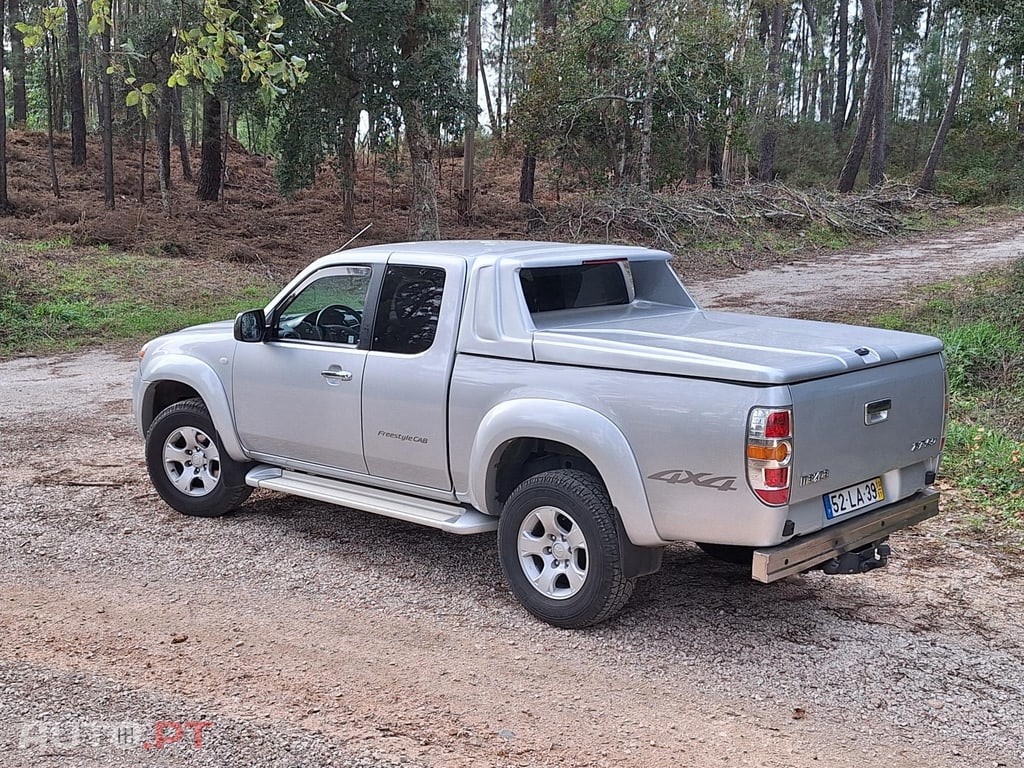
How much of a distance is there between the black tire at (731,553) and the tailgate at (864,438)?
870 mm

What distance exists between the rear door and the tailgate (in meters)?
1.87

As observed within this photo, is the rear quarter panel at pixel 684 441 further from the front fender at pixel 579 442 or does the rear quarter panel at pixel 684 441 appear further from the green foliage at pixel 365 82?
the green foliage at pixel 365 82

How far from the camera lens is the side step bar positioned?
528 centimetres

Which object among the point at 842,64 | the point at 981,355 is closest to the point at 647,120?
the point at 981,355

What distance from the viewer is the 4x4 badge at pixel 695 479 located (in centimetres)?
424

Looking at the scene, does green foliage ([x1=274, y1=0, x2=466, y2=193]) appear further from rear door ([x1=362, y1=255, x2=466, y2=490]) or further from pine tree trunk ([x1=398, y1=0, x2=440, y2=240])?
rear door ([x1=362, y1=255, x2=466, y2=490])

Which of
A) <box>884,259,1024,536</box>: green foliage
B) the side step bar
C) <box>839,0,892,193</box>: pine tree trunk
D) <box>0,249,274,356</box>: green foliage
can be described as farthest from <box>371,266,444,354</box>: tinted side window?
<box>839,0,892,193</box>: pine tree trunk

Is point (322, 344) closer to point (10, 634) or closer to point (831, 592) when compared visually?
point (10, 634)

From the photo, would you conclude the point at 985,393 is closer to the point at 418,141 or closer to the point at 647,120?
the point at 418,141

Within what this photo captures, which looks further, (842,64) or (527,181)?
(842,64)

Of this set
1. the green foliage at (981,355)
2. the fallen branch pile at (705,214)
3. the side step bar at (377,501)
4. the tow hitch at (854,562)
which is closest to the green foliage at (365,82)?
the fallen branch pile at (705,214)

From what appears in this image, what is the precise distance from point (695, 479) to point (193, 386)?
357 centimetres

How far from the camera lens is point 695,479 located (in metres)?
4.33

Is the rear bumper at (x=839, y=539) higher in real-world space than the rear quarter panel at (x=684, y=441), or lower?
lower
